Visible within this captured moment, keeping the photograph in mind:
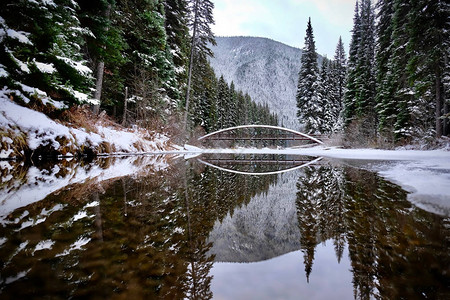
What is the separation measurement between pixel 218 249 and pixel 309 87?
31.2 metres

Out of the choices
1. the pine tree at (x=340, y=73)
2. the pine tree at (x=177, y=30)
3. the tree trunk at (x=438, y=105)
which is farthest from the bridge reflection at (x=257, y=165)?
the pine tree at (x=340, y=73)

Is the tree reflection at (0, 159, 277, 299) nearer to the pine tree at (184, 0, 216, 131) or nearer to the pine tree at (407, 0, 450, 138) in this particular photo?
the pine tree at (407, 0, 450, 138)

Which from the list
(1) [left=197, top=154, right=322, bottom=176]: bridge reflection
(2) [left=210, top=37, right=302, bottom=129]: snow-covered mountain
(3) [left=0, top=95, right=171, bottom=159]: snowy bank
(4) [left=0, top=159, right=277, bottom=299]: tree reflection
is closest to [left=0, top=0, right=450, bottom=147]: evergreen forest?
(3) [left=0, top=95, right=171, bottom=159]: snowy bank

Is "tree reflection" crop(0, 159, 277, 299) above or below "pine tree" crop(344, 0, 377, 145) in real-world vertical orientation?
below

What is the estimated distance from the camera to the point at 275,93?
16000 cm

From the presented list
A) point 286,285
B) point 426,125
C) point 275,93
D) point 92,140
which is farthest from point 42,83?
point 275,93

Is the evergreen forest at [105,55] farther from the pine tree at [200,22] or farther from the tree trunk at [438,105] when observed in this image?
the tree trunk at [438,105]

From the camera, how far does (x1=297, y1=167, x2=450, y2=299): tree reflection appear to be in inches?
34.0

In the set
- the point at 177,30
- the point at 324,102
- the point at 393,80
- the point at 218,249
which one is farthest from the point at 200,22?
the point at 218,249

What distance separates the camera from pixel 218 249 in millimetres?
1286

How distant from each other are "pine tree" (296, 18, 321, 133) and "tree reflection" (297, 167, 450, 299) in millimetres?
28147

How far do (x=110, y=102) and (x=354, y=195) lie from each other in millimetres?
12340

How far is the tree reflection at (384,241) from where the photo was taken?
0.86 m

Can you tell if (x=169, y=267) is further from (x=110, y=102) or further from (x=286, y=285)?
(x=110, y=102)
